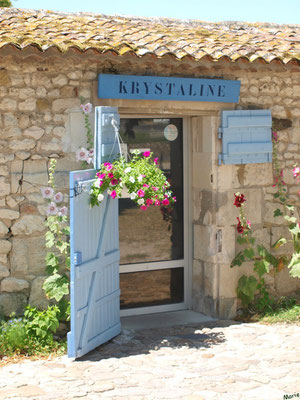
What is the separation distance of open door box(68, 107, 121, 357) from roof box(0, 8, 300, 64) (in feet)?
2.41

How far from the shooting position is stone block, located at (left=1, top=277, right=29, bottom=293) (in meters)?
6.62

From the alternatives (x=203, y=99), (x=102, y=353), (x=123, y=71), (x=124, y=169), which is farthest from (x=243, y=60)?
(x=102, y=353)

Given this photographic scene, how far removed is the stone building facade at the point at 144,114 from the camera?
6.61 meters

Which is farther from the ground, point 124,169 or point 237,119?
point 237,119

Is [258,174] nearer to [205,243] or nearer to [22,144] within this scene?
[205,243]

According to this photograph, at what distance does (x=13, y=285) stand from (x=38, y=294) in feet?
0.85

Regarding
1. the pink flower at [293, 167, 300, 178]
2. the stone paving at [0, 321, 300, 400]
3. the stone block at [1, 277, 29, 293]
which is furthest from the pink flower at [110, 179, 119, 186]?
the pink flower at [293, 167, 300, 178]

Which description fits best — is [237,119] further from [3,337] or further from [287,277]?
[3,337]

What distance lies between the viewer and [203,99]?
7387 millimetres

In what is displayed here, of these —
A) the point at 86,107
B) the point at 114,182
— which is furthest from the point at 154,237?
the point at 86,107

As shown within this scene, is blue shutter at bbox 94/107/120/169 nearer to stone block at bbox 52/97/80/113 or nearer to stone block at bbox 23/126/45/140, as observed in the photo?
stone block at bbox 52/97/80/113

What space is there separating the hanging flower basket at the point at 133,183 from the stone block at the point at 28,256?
0.76 m

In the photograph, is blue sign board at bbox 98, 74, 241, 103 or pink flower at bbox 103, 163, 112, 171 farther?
blue sign board at bbox 98, 74, 241, 103

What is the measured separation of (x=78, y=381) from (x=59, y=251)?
1444 mm
